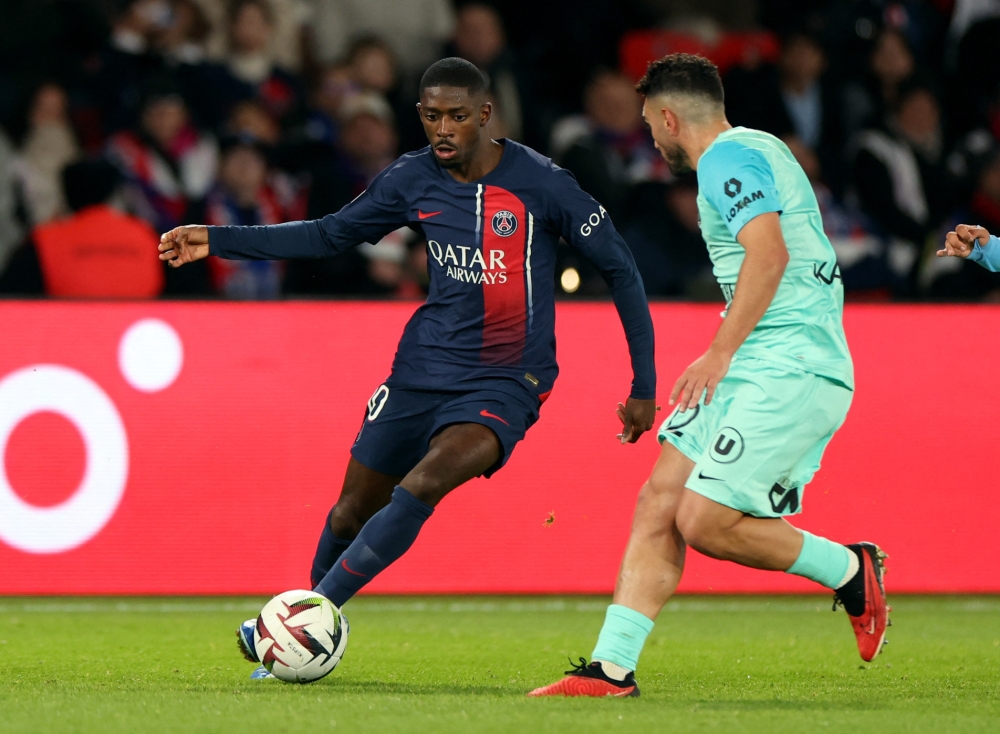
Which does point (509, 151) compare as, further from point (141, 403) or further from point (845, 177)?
point (845, 177)

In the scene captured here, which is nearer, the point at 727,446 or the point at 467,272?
the point at 727,446

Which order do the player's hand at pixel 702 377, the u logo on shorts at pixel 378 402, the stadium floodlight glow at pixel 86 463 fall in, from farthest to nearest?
the stadium floodlight glow at pixel 86 463, the u logo on shorts at pixel 378 402, the player's hand at pixel 702 377

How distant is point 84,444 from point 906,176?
6.34m

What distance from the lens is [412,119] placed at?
10.4 m

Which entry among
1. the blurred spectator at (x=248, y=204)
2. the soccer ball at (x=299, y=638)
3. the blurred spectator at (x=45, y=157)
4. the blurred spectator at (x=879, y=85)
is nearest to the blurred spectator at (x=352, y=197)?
the blurred spectator at (x=248, y=204)

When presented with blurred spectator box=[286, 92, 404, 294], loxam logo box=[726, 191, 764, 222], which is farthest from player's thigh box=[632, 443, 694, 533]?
blurred spectator box=[286, 92, 404, 294]

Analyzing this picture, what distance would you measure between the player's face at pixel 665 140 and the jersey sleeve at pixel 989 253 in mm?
975

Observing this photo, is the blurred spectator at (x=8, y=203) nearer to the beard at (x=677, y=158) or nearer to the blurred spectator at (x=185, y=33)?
the blurred spectator at (x=185, y=33)

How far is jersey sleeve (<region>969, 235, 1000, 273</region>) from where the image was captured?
4.91 m

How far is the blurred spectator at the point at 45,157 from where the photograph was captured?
975 cm

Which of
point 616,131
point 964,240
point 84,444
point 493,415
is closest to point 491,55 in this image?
point 616,131

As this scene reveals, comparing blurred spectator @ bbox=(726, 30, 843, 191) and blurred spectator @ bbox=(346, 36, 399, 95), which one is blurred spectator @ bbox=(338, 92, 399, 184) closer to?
blurred spectator @ bbox=(346, 36, 399, 95)

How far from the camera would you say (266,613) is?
15.8 ft

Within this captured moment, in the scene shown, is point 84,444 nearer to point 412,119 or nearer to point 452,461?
point 452,461
